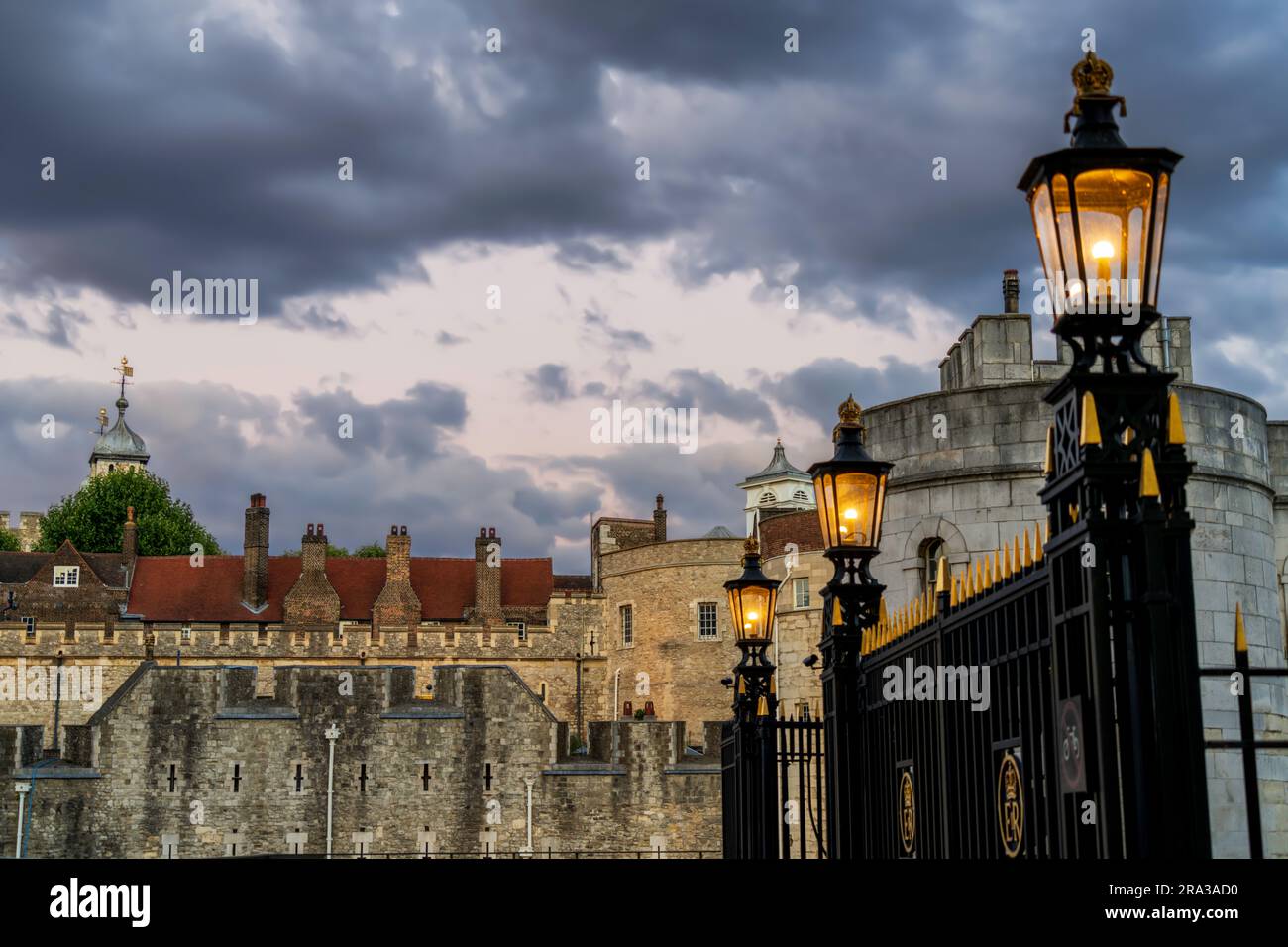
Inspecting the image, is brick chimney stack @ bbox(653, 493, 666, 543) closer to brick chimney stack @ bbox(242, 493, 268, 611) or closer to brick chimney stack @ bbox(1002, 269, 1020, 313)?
brick chimney stack @ bbox(242, 493, 268, 611)

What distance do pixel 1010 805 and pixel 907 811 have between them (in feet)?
5.70

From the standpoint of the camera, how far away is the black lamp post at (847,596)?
27.1 feet

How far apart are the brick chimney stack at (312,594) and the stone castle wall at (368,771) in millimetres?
19689

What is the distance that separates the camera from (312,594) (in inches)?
2250

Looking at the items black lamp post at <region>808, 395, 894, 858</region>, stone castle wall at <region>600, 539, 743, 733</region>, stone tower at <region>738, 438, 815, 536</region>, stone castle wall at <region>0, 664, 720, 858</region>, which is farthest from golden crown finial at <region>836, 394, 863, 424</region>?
stone tower at <region>738, 438, 815, 536</region>

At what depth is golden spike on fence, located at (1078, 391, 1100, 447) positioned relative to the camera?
473cm

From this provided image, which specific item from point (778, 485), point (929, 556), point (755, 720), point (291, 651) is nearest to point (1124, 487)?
point (755, 720)

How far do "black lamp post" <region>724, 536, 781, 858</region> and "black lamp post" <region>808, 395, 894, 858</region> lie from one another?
6.44ft

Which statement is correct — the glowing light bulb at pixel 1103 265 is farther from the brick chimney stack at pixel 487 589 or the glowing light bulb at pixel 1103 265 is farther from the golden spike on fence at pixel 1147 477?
the brick chimney stack at pixel 487 589

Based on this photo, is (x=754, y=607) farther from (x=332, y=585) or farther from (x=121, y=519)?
(x=121, y=519)

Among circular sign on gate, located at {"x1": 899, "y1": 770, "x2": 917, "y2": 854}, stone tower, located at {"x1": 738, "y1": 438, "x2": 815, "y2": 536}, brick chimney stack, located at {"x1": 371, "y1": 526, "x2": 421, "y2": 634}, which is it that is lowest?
Answer: circular sign on gate, located at {"x1": 899, "y1": 770, "x2": 917, "y2": 854}

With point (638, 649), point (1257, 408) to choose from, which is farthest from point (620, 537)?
point (1257, 408)

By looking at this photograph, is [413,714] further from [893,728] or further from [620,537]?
[893,728]
